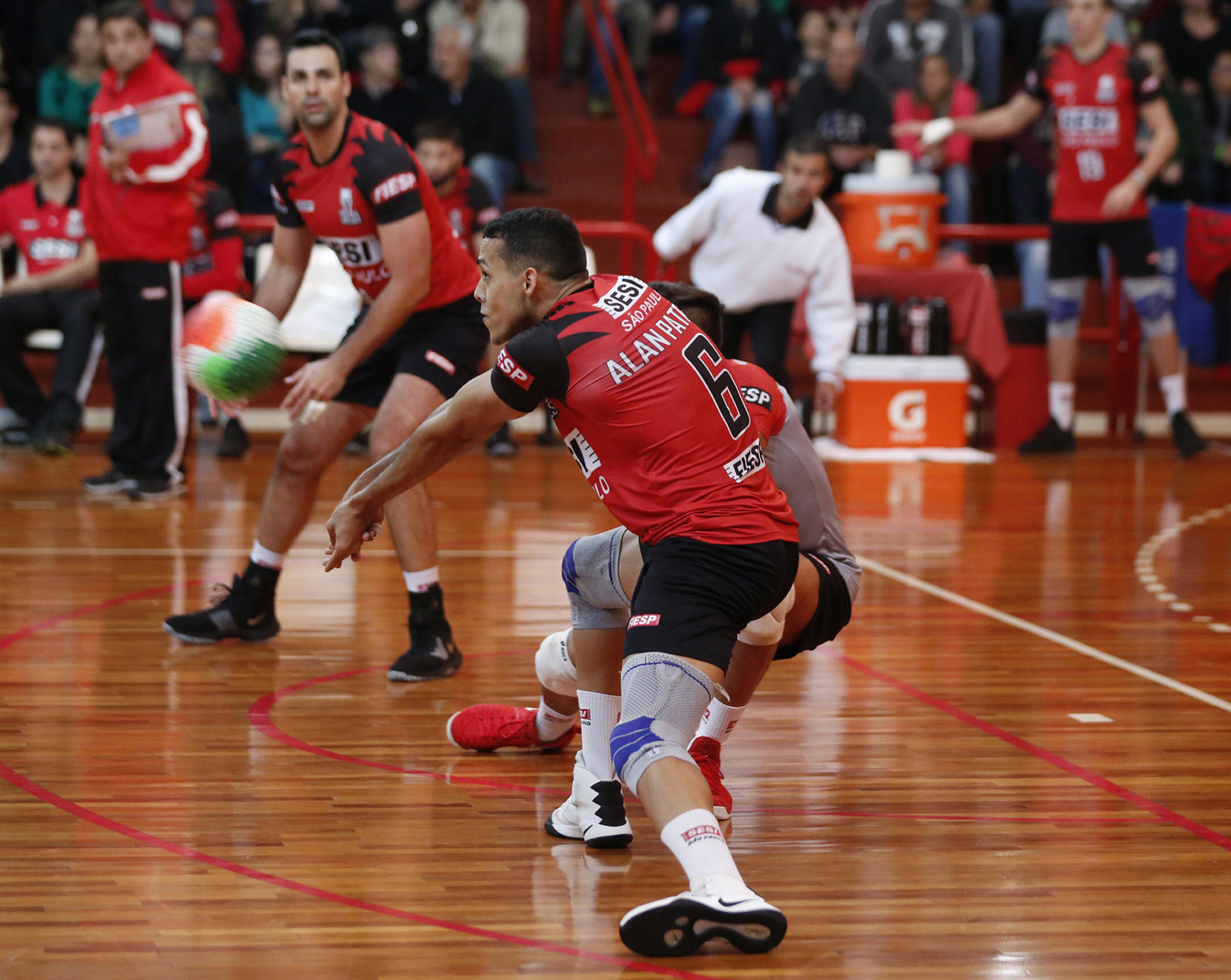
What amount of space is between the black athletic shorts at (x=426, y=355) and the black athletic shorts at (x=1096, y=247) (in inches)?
239

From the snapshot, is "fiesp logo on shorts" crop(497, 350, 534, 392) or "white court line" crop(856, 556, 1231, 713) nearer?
"fiesp logo on shorts" crop(497, 350, 534, 392)

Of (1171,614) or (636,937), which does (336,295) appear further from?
(636,937)

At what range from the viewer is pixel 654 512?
10.8 feet

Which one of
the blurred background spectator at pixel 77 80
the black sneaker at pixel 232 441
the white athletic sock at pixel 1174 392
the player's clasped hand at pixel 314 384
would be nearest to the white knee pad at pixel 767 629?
the player's clasped hand at pixel 314 384

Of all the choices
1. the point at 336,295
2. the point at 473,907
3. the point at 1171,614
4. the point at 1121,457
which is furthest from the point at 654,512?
the point at 1121,457

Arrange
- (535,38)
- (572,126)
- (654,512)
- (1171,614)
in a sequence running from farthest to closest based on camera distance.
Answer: (535,38) < (572,126) < (1171,614) < (654,512)

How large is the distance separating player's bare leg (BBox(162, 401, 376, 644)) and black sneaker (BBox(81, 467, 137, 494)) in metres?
3.09

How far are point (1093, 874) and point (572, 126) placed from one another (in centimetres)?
1074

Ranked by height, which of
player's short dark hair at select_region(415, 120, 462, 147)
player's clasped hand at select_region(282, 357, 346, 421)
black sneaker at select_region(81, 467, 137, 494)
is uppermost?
player's short dark hair at select_region(415, 120, 462, 147)

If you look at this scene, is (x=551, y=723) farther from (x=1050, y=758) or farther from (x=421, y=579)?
(x=1050, y=758)

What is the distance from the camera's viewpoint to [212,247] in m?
9.77

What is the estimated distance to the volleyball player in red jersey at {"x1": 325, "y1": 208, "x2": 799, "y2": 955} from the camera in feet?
10.2

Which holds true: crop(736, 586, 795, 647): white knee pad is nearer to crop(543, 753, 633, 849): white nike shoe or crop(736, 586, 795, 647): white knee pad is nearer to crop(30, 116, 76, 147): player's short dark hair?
crop(543, 753, 633, 849): white nike shoe

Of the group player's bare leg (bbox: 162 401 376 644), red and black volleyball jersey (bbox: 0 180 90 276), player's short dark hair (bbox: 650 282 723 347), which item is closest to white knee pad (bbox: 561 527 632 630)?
player's short dark hair (bbox: 650 282 723 347)
